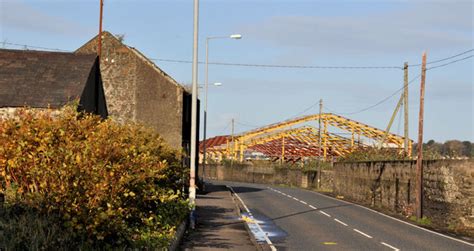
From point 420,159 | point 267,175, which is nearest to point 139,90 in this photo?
point 420,159

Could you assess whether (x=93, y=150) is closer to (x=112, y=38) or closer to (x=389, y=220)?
(x=389, y=220)

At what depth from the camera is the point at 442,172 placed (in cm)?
2616

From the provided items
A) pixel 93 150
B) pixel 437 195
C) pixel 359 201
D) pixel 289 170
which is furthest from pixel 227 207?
pixel 289 170

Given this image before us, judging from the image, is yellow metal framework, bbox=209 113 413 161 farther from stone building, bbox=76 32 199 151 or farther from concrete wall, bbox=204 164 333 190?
stone building, bbox=76 32 199 151

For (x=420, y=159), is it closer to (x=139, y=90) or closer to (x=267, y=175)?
(x=139, y=90)

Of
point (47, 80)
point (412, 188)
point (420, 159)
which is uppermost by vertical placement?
point (47, 80)

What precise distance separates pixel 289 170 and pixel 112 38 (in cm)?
3839

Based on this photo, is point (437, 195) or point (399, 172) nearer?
point (437, 195)

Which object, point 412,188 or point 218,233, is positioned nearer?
point 218,233

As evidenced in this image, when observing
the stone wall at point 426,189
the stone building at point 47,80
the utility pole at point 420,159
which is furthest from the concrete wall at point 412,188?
the stone building at point 47,80

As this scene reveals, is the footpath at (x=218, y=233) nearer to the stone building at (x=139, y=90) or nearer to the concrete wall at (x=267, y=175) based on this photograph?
the stone building at (x=139, y=90)

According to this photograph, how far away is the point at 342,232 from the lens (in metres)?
20.9

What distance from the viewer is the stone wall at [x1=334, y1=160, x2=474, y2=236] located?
77.9ft

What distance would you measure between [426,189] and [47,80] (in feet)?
59.5
